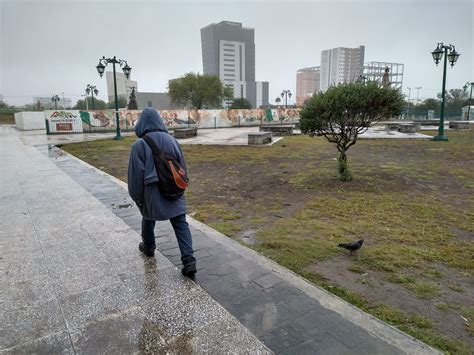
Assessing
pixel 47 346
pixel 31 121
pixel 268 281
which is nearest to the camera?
pixel 47 346

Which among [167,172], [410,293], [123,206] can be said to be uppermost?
[167,172]

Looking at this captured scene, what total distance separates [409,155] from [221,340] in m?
12.2

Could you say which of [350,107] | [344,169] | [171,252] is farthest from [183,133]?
[171,252]

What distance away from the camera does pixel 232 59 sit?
146m

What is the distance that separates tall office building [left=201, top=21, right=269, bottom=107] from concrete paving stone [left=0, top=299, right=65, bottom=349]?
14164cm

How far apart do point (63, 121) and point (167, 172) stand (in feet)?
93.8

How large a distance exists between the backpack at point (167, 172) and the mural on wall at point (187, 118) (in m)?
26.9

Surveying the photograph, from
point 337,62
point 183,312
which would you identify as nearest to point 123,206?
point 183,312

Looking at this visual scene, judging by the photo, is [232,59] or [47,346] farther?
[232,59]

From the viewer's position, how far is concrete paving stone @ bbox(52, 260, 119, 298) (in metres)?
2.97

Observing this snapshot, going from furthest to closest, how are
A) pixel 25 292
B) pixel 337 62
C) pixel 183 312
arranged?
pixel 337 62 < pixel 25 292 < pixel 183 312

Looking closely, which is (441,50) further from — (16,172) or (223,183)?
(16,172)

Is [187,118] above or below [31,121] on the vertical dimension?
above

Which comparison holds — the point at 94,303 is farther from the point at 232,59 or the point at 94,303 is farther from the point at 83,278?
the point at 232,59
